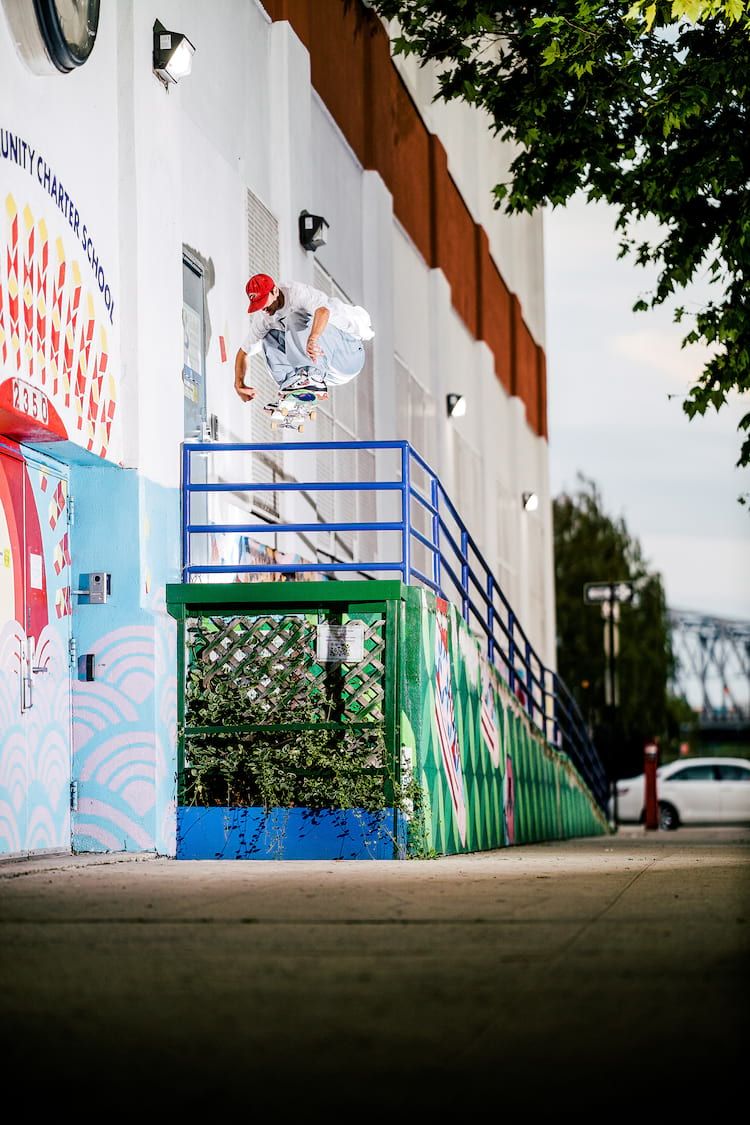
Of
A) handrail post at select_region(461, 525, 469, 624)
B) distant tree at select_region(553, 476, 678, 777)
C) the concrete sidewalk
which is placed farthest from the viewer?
distant tree at select_region(553, 476, 678, 777)

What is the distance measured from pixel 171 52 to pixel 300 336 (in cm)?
228

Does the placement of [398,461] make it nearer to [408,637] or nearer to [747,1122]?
[408,637]

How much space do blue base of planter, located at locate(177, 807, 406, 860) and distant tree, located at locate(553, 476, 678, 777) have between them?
1617 inches

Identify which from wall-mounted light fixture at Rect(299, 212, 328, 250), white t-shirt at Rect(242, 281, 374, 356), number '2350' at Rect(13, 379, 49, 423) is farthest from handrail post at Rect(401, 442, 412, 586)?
wall-mounted light fixture at Rect(299, 212, 328, 250)

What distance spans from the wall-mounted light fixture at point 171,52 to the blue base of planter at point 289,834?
5454 mm

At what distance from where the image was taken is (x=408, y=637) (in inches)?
465

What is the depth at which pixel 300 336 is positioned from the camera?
40.0ft

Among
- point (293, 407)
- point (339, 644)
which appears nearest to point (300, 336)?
point (293, 407)

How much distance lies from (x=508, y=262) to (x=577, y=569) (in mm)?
23576

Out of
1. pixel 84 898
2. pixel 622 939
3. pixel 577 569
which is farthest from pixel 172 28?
pixel 577 569

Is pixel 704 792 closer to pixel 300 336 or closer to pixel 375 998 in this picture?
pixel 300 336

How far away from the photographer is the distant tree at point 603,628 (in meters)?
53.8

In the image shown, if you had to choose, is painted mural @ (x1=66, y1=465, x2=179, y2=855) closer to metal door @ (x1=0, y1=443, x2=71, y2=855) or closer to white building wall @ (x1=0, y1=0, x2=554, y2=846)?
white building wall @ (x1=0, y1=0, x2=554, y2=846)

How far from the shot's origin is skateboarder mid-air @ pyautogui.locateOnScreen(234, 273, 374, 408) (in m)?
12.0
